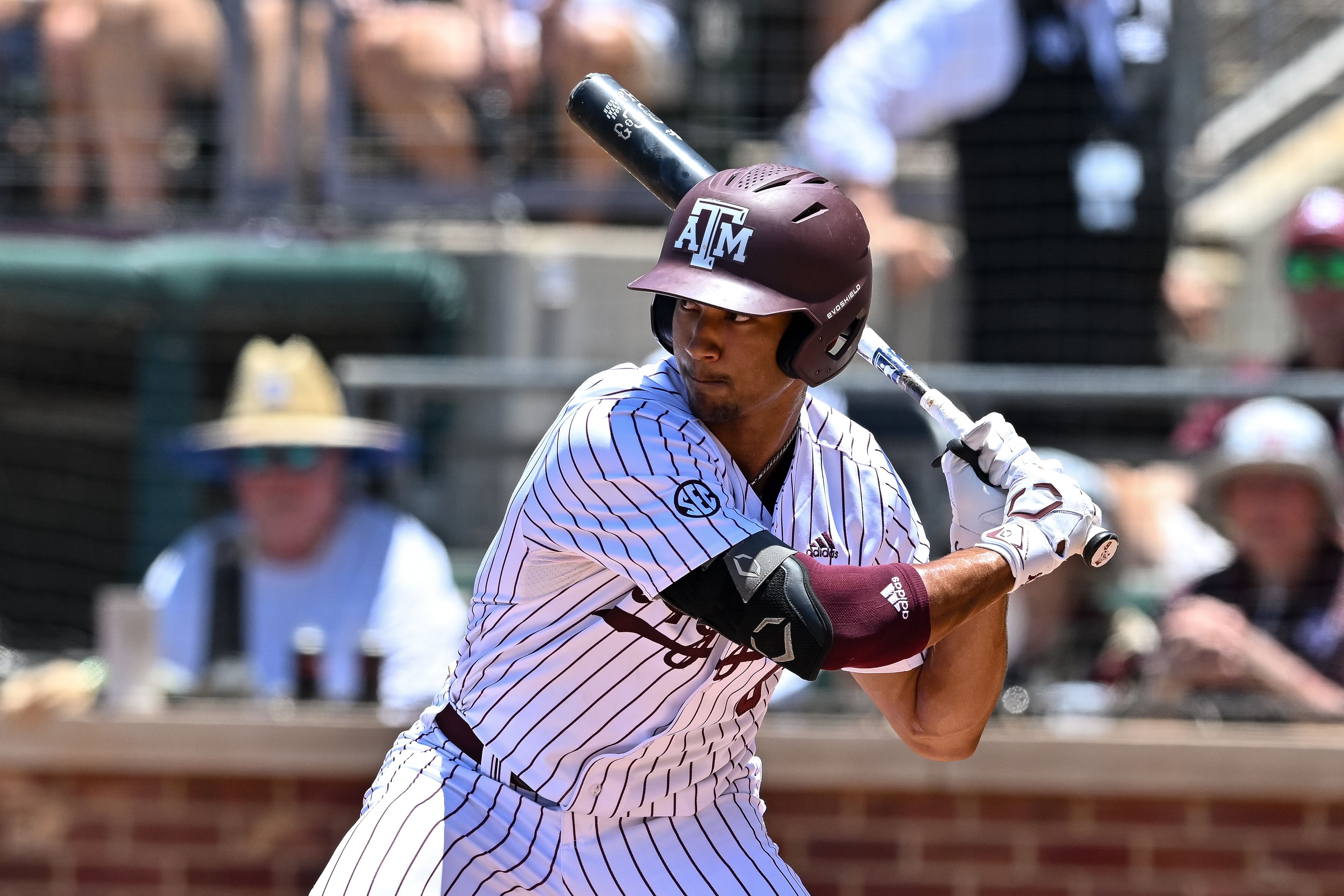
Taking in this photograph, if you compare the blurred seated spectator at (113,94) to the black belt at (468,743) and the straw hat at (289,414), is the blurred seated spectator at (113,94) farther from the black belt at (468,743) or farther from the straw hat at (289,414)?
the black belt at (468,743)

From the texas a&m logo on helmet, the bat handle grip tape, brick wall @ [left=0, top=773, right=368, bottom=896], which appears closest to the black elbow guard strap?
the texas a&m logo on helmet

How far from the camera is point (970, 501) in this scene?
8.77 feet

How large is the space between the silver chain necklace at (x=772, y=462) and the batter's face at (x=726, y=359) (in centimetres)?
12

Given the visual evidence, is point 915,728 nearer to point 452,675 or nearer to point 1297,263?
point 452,675

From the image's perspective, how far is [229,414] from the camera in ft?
16.2

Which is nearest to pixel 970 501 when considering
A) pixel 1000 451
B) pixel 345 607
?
pixel 1000 451

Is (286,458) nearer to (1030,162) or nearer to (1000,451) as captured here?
(1030,162)

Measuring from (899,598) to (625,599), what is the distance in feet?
1.37

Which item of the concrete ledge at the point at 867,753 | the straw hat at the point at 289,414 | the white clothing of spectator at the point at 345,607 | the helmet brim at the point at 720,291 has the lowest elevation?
the concrete ledge at the point at 867,753

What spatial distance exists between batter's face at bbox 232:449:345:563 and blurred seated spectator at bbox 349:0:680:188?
1173 millimetres

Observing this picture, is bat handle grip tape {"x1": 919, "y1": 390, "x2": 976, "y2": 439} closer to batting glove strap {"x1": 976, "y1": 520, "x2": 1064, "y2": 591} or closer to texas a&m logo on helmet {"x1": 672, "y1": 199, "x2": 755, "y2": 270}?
batting glove strap {"x1": 976, "y1": 520, "x2": 1064, "y2": 591}

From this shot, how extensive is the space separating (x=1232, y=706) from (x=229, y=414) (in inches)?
111

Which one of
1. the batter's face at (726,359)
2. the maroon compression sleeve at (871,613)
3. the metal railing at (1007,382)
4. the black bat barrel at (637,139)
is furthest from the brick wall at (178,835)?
the maroon compression sleeve at (871,613)

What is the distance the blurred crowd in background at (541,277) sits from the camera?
4.55m
